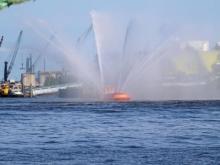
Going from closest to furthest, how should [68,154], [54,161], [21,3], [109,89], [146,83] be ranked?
[21,3], [54,161], [68,154], [109,89], [146,83]

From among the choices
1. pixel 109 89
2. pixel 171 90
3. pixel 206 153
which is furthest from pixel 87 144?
pixel 171 90

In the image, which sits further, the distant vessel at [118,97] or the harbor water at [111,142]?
the distant vessel at [118,97]

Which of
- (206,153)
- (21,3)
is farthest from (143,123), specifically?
(21,3)

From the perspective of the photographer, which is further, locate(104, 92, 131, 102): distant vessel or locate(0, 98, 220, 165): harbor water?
locate(104, 92, 131, 102): distant vessel

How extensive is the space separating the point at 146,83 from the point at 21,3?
→ 145 m

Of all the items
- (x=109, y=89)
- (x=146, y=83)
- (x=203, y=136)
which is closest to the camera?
(x=203, y=136)

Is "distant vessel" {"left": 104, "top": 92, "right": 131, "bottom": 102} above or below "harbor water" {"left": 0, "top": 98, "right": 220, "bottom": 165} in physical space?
above

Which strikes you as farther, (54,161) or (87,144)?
(87,144)

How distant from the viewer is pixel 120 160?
1650 inches

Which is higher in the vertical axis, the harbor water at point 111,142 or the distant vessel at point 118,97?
the distant vessel at point 118,97

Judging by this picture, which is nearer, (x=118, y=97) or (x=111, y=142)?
(x=111, y=142)

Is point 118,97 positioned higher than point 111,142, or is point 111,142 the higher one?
point 118,97

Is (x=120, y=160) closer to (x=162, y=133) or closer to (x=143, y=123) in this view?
(x=162, y=133)

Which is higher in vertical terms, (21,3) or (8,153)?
(21,3)
